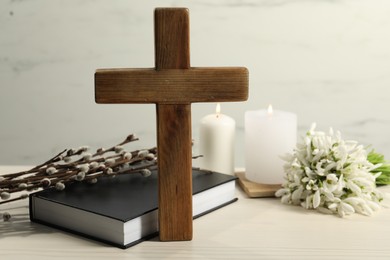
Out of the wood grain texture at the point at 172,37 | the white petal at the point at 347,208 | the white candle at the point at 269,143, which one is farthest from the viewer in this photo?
the white candle at the point at 269,143

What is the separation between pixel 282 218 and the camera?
0.94m

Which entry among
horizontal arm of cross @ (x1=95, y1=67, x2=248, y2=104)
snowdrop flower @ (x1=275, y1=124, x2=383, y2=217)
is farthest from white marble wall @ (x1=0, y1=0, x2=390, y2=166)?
horizontal arm of cross @ (x1=95, y1=67, x2=248, y2=104)

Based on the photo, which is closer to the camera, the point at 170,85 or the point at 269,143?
the point at 170,85

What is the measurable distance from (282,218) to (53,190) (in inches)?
14.6

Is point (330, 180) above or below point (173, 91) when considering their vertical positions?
below

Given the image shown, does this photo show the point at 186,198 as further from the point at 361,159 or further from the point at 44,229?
the point at 361,159

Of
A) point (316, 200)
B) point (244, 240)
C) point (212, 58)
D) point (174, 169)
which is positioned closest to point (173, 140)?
point (174, 169)

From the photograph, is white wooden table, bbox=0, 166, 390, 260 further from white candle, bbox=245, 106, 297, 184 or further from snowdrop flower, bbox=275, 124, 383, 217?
white candle, bbox=245, 106, 297, 184

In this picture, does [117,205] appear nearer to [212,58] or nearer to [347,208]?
[347,208]

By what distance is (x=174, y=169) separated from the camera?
0.81 metres

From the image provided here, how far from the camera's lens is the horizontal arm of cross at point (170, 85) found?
0.79 metres

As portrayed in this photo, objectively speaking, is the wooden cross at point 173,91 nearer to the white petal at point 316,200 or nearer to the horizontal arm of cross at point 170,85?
the horizontal arm of cross at point 170,85

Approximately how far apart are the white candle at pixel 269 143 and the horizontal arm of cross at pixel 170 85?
335mm

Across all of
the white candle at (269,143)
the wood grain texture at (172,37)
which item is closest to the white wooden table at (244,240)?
the white candle at (269,143)
